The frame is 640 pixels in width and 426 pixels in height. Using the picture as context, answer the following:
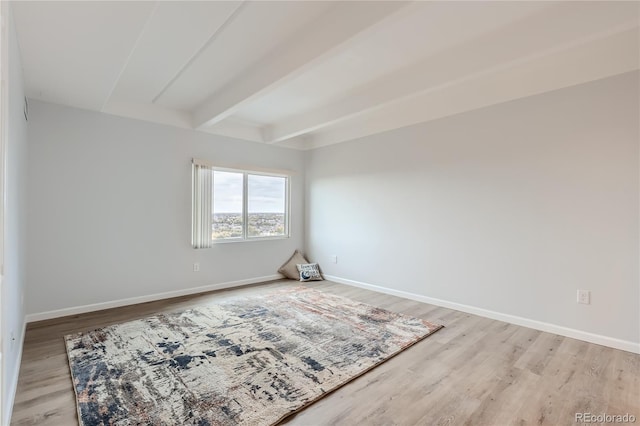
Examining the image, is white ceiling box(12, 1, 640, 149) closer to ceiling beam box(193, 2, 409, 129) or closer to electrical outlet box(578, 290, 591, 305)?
ceiling beam box(193, 2, 409, 129)

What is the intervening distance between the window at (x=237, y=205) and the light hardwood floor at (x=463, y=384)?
1.92 meters

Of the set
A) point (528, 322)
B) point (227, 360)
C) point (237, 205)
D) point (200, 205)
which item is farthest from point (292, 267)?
point (528, 322)

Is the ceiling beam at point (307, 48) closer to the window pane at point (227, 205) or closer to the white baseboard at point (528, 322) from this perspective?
the window pane at point (227, 205)

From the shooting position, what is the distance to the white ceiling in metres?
2.08

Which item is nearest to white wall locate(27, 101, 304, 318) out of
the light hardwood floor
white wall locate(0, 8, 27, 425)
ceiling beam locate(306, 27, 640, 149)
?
the light hardwood floor

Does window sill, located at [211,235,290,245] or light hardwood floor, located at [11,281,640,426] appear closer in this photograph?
light hardwood floor, located at [11,281,640,426]

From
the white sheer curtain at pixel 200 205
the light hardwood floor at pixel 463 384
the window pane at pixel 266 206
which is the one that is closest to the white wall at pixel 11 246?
the light hardwood floor at pixel 463 384

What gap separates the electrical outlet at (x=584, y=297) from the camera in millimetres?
2918

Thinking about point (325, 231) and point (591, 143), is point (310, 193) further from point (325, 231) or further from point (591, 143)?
point (591, 143)

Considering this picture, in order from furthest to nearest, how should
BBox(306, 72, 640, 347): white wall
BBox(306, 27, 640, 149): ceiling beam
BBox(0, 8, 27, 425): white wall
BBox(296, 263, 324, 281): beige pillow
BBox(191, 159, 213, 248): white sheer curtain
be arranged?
BBox(296, 263, 324, 281): beige pillow → BBox(191, 159, 213, 248): white sheer curtain → BBox(306, 72, 640, 347): white wall → BBox(306, 27, 640, 149): ceiling beam → BBox(0, 8, 27, 425): white wall

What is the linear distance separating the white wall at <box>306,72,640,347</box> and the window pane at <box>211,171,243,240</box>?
197 cm

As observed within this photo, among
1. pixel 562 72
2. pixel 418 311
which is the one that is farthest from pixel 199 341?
pixel 562 72

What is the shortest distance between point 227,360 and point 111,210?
8.72 feet

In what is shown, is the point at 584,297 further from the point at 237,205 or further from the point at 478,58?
the point at 237,205
